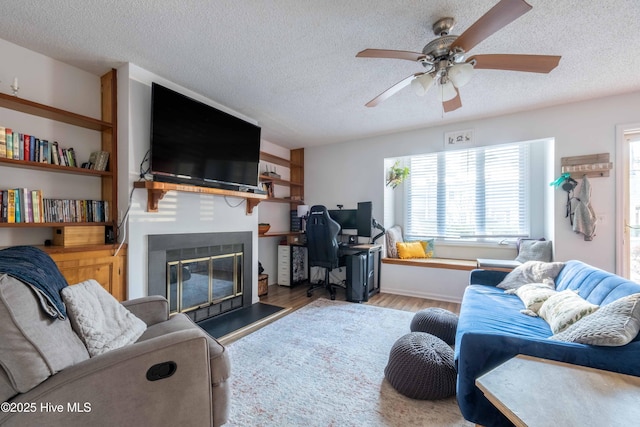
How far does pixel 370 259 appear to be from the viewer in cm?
377

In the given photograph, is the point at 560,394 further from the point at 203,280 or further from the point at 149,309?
the point at 203,280

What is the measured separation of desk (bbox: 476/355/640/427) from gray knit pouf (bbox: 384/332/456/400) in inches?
27.9

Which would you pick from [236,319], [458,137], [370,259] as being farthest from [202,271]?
[458,137]

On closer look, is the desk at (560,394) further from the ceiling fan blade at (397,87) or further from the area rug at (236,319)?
the area rug at (236,319)

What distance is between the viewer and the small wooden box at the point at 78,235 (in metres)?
2.00

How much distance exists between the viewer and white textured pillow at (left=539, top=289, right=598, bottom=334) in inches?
56.4

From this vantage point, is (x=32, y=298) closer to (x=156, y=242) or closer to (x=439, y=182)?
(x=156, y=242)

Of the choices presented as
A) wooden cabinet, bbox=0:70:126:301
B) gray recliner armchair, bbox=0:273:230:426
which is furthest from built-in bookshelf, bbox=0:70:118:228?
gray recliner armchair, bbox=0:273:230:426

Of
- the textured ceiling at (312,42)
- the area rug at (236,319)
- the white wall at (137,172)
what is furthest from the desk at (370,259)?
the white wall at (137,172)

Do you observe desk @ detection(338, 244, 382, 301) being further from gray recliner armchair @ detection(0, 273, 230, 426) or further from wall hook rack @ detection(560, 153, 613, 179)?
gray recliner armchair @ detection(0, 273, 230, 426)

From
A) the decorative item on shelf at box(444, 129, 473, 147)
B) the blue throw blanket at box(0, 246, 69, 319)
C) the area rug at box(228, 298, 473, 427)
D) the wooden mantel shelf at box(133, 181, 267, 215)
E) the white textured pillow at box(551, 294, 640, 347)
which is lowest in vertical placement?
the area rug at box(228, 298, 473, 427)

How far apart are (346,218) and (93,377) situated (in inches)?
141

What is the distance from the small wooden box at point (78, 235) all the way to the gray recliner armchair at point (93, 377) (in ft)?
4.15

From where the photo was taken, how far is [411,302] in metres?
3.51
